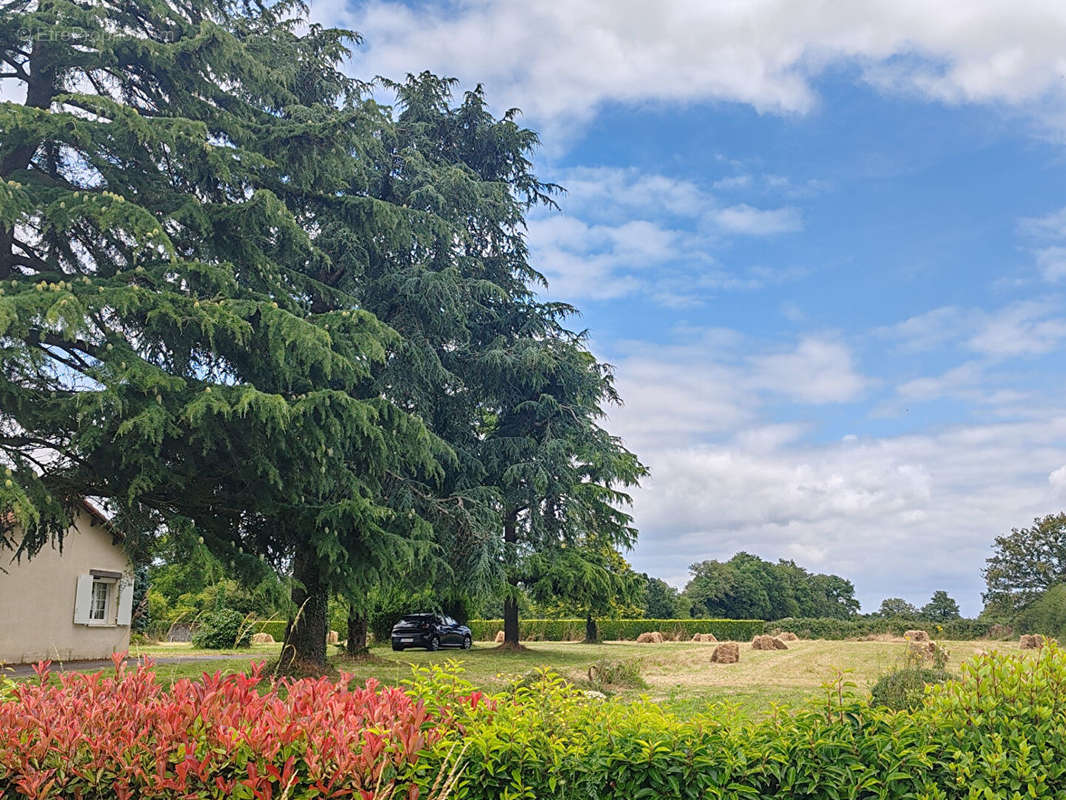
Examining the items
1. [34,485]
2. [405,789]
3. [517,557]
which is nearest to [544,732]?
[405,789]

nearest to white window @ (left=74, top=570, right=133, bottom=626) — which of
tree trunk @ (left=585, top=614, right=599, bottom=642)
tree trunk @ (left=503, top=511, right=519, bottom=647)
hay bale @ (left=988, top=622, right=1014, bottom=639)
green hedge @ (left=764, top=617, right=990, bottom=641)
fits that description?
tree trunk @ (left=503, top=511, right=519, bottom=647)

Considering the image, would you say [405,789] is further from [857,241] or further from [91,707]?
[857,241]

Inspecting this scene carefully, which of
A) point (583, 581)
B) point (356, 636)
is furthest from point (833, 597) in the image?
point (356, 636)

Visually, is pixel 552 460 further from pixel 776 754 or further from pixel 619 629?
pixel 619 629

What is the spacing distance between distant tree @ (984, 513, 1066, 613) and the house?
41620mm

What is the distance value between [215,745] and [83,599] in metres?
20.5

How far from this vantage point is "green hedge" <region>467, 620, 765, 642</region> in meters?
39.1

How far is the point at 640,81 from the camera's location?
34.1 feet

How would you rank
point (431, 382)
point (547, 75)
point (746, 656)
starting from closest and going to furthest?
point (547, 75) < point (431, 382) < point (746, 656)

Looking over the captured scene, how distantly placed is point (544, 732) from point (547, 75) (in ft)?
26.3

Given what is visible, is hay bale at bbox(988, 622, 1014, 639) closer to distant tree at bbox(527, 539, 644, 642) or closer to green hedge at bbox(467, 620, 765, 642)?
green hedge at bbox(467, 620, 765, 642)

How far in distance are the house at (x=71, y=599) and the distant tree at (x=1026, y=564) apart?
41620 millimetres

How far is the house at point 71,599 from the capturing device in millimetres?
18938

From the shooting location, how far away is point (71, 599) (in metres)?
20.5
